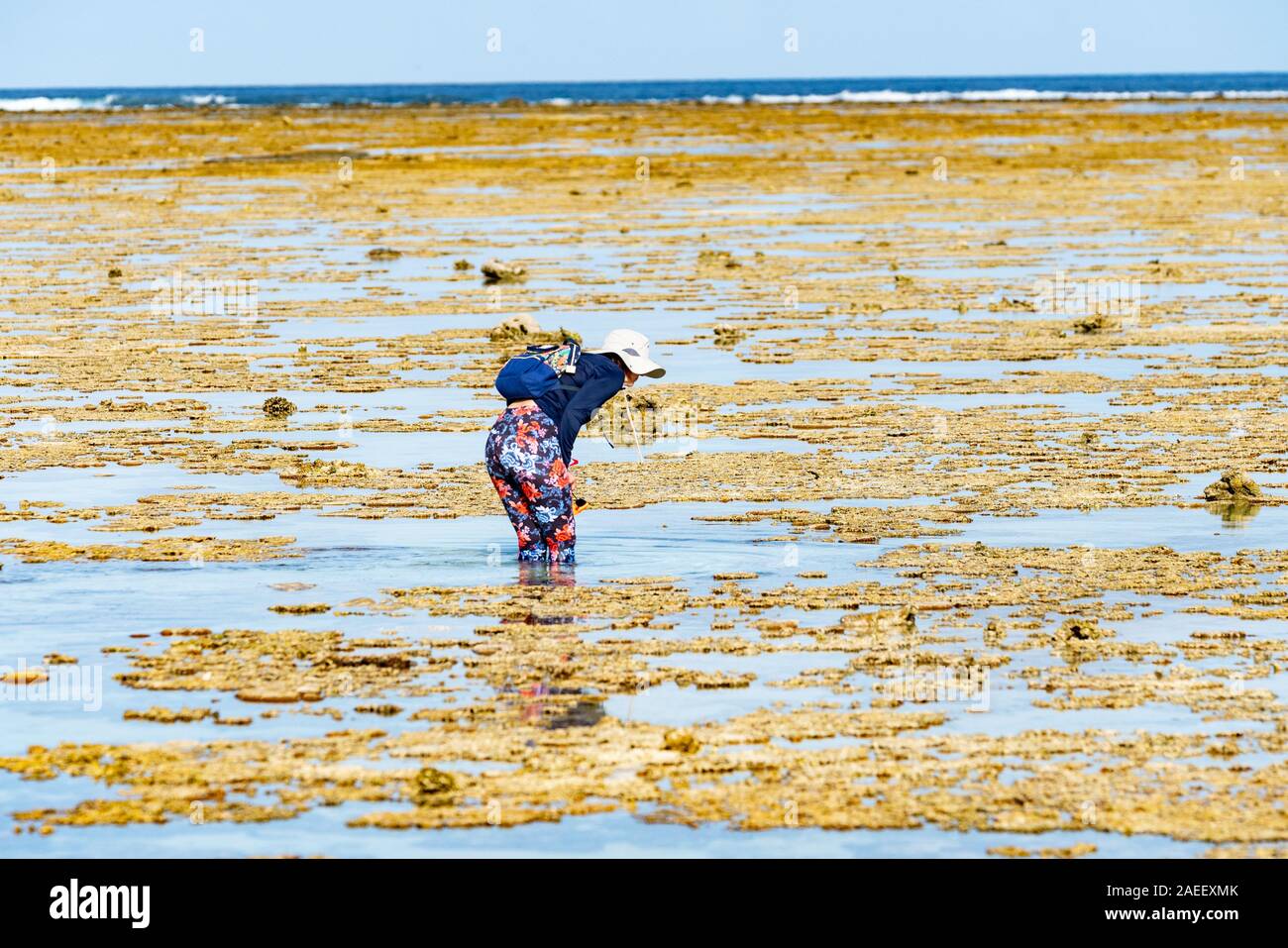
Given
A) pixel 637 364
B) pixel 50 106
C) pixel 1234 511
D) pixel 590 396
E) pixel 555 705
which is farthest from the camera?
pixel 50 106

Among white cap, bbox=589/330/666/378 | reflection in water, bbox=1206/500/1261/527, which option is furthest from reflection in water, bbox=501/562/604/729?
reflection in water, bbox=1206/500/1261/527

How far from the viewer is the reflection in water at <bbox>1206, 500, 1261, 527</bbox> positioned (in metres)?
13.2

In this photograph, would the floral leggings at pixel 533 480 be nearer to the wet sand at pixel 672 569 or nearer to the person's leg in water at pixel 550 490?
the person's leg in water at pixel 550 490

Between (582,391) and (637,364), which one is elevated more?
(637,364)

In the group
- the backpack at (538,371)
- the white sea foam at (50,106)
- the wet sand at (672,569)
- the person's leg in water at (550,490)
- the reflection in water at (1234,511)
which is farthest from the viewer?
the white sea foam at (50,106)

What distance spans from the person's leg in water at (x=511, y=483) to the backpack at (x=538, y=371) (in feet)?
0.49

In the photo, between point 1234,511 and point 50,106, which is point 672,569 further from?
point 50,106

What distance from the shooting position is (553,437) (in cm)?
1182

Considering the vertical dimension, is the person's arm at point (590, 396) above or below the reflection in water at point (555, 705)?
above

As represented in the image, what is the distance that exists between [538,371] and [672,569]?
1.32 meters

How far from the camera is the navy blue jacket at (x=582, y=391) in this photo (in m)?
11.8

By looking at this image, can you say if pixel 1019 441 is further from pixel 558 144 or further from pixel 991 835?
pixel 558 144

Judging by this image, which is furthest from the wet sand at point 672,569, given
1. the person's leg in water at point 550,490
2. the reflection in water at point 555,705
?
the person's leg in water at point 550,490

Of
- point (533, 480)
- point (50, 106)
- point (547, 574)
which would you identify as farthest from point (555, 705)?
point (50, 106)
